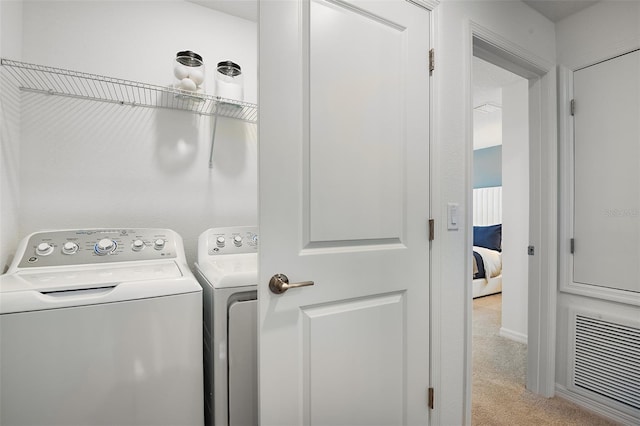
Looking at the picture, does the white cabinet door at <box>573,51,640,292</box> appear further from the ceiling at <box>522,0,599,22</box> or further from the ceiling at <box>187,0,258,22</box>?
the ceiling at <box>187,0,258,22</box>

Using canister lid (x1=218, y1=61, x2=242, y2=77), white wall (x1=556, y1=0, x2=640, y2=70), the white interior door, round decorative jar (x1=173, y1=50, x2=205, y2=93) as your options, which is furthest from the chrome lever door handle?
white wall (x1=556, y1=0, x2=640, y2=70)

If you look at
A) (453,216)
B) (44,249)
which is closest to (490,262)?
(453,216)

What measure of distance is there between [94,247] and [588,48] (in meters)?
2.90

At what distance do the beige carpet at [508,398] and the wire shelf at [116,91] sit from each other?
2.25m

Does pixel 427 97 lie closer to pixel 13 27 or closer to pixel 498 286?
pixel 13 27

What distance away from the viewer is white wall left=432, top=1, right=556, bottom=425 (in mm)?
1353

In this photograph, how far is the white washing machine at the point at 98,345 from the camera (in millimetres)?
909

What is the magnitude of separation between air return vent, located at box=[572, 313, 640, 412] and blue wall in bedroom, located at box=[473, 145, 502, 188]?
4039 mm

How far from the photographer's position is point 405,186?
1264mm

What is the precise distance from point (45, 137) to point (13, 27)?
49cm

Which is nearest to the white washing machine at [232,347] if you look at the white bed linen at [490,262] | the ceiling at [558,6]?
the ceiling at [558,6]

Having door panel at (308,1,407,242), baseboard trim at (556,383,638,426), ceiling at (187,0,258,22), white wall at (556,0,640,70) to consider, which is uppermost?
ceiling at (187,0,258,22)

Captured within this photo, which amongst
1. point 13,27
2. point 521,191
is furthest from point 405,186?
point 521,191

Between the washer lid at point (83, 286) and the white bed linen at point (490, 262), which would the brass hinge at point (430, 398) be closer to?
the washer lid at point (83, 286)
